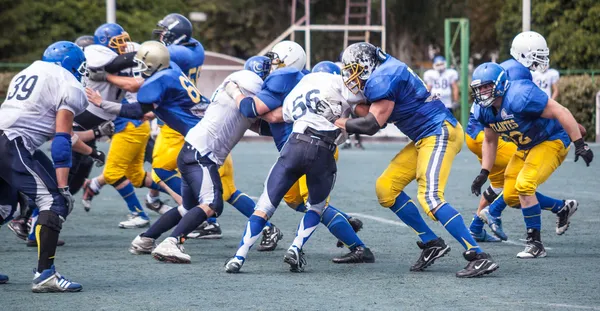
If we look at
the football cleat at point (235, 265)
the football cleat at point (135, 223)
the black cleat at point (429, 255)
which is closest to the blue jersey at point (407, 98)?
the black cleat at point (429, 255)

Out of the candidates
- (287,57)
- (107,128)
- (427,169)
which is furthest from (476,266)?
(107,128)

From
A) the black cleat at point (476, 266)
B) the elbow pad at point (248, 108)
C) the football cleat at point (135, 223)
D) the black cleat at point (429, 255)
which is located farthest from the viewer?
the football cleat at point (135, 223)

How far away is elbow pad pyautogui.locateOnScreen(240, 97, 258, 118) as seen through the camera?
8.20m

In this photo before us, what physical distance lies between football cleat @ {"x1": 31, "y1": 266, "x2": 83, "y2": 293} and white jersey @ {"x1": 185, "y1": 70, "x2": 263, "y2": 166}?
170 cm

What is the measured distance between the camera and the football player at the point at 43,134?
7.26 m

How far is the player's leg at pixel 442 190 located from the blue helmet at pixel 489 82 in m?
0.30

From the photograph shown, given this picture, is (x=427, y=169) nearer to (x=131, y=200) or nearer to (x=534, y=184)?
(x=534, y=184)

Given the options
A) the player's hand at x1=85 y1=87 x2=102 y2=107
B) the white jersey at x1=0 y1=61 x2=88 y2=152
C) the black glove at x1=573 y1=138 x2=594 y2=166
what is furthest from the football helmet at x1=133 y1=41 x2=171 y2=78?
the black glove at x1=573 y1=138 x2=594 y2=166

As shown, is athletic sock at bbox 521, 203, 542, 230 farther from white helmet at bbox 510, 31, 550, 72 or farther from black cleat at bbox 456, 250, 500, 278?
white helmet at bbox 510, 31, 550, 72

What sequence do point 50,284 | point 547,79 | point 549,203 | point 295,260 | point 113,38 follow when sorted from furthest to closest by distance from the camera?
point 547,79
point 113,38
point 549,203
point 295,260
point 50,284

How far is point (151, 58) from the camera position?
28.7 ft

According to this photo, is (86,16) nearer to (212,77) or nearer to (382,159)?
(212,77)

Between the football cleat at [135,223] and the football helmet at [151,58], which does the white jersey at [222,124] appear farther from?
the football cleat at [135,223]

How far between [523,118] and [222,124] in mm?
2331
